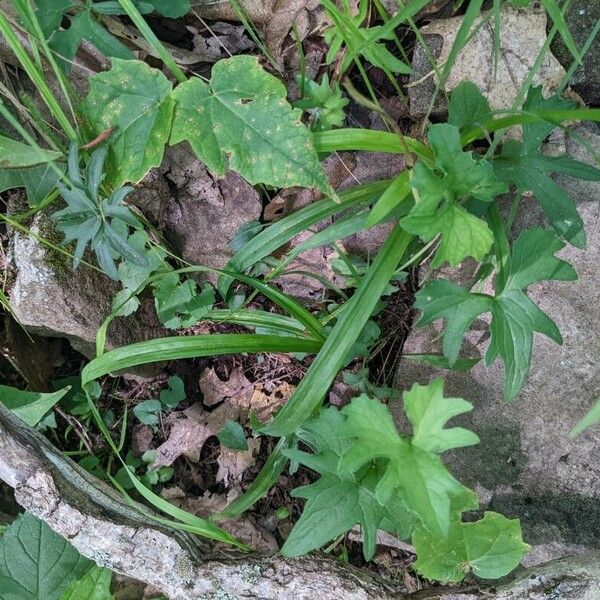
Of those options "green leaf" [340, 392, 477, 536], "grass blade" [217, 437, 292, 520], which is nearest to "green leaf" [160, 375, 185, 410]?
"grass blade" [217, 437, 292, 520]

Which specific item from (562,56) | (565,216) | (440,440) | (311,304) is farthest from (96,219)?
(562,56)

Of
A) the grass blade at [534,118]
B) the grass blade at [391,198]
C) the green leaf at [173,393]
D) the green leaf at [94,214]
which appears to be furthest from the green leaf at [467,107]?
the green leaf at [173,393]

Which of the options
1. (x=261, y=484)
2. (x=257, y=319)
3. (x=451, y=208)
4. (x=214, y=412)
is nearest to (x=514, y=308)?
(x=451, y=208)

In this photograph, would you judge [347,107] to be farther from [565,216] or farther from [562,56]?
[565,216]

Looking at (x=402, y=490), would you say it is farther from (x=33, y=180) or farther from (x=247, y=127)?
(x=33, y=180)

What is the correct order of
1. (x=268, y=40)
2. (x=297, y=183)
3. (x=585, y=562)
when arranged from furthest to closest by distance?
(x=268, y=40) < (x=297, y=183) < (x=585, y=562)

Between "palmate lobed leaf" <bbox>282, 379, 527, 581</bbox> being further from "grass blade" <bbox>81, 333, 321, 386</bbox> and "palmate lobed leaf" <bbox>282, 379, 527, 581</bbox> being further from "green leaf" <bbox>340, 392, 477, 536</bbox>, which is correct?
"grass blade" <bbox>81, 333, 321, 386</bbox>
